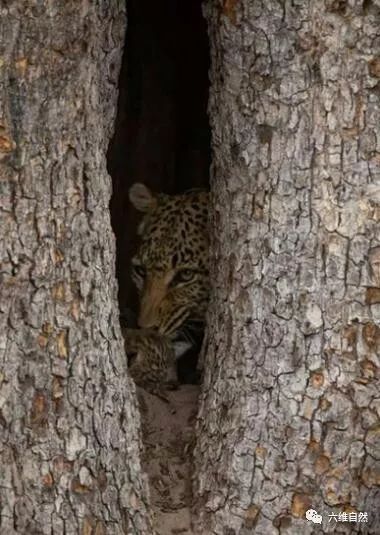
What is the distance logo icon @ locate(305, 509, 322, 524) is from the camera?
5.25m

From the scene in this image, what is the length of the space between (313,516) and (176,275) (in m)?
1.65

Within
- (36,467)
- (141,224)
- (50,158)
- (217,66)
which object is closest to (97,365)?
(36,467)

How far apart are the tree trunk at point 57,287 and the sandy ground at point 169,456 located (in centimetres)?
36

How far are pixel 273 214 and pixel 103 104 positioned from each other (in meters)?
0.70

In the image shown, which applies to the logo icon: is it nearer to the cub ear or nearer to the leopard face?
the leopard face

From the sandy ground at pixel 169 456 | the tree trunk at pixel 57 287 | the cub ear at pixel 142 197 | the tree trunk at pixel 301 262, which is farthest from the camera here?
the cub ear at pixel 142 197

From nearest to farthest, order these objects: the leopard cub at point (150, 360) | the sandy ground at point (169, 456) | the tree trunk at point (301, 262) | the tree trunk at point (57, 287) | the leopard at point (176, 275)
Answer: the tree trunk at point (57, 287)
the tree trunk at point (301, 262)
the sandy ground at point (169, 456)
the leopard cub at point (150, 360)
the leopard at point (176, 275)

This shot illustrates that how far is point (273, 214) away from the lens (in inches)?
207

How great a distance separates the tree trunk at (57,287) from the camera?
4.91m

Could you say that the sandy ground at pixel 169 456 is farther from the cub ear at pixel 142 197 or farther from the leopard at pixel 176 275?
the cub ear at pixel 142 197

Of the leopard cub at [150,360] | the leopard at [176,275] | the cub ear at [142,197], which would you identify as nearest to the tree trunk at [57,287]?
the leopard cub at [150,360]

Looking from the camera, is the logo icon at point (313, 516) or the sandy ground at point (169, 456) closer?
the logo icon at point (313, 516)

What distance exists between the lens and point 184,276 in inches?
260

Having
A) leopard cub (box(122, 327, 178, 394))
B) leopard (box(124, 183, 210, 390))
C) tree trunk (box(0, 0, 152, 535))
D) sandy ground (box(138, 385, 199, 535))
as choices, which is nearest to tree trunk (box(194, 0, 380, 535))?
sandy ground (box(138, 385, 199, 535))
